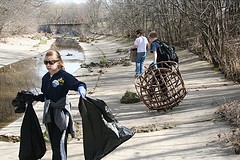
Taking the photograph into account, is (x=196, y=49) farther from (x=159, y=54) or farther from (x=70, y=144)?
(x=70, y=144)

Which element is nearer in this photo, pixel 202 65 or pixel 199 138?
pixel 199 138

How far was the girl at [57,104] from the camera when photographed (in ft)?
12.2

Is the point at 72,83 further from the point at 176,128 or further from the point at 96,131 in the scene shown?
the point at 176,128

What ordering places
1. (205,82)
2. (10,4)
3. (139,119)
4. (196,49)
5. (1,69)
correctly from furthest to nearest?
(10,4) → (1,69) → (196,49) → (205,82) → (139,119)

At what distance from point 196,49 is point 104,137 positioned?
13433 mm

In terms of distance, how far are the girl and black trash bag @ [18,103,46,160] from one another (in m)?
0.29

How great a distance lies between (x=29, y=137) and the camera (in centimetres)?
393

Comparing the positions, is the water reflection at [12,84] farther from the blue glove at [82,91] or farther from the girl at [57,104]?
the blue glove at [82,91]

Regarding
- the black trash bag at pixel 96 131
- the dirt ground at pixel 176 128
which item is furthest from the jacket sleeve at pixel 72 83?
Answer: the dirt ground at pixel 176 128

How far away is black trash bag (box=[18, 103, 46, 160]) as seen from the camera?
394 centimetres

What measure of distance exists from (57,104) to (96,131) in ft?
2.12

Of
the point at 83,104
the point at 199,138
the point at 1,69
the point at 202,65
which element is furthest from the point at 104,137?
the point at 1,69

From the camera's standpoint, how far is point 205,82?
950 centimetres

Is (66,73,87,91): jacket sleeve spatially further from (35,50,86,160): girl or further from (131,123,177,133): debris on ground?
(131,123,177,133): debris on ground
